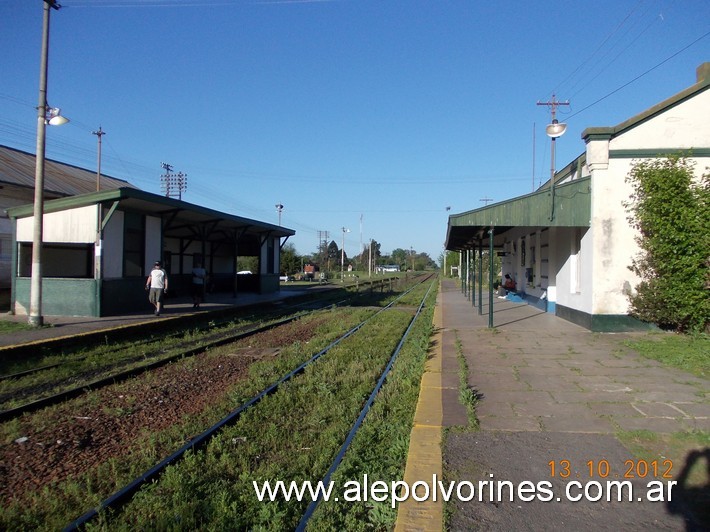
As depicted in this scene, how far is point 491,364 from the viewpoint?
7.50m

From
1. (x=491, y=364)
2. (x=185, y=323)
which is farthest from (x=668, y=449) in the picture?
(x=185, y=323)

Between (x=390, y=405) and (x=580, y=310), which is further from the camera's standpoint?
(x=580, y=310)

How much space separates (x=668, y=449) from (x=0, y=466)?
5730mm

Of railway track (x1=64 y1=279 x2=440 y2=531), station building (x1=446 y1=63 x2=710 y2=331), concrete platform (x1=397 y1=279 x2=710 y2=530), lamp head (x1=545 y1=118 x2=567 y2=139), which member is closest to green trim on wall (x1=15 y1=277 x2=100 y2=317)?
railway track (x1=64 y1=279 x2=440 y2=531)

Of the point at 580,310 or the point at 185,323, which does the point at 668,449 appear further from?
the point at 185,323

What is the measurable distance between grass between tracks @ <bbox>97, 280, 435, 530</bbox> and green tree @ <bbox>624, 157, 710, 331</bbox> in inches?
222

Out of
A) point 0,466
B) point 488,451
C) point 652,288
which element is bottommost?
point 0,466

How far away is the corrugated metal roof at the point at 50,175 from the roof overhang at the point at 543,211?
633 inches

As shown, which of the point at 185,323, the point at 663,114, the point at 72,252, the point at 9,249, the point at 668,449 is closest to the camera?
the point at 668,449

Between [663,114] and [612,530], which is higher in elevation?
[663,114]

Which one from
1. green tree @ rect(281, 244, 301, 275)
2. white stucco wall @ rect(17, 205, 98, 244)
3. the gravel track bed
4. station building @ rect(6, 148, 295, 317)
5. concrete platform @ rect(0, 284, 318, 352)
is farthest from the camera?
green tree @ rect(281, 244, 301, 275)

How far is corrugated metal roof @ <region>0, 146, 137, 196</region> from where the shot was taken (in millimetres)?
18453

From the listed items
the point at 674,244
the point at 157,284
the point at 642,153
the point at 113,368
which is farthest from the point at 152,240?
the point at 674,244

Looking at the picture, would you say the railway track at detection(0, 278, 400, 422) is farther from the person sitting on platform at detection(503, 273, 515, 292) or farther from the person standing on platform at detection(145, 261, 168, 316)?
the person sitting on platform at detection(503, 273, 515, 292)
